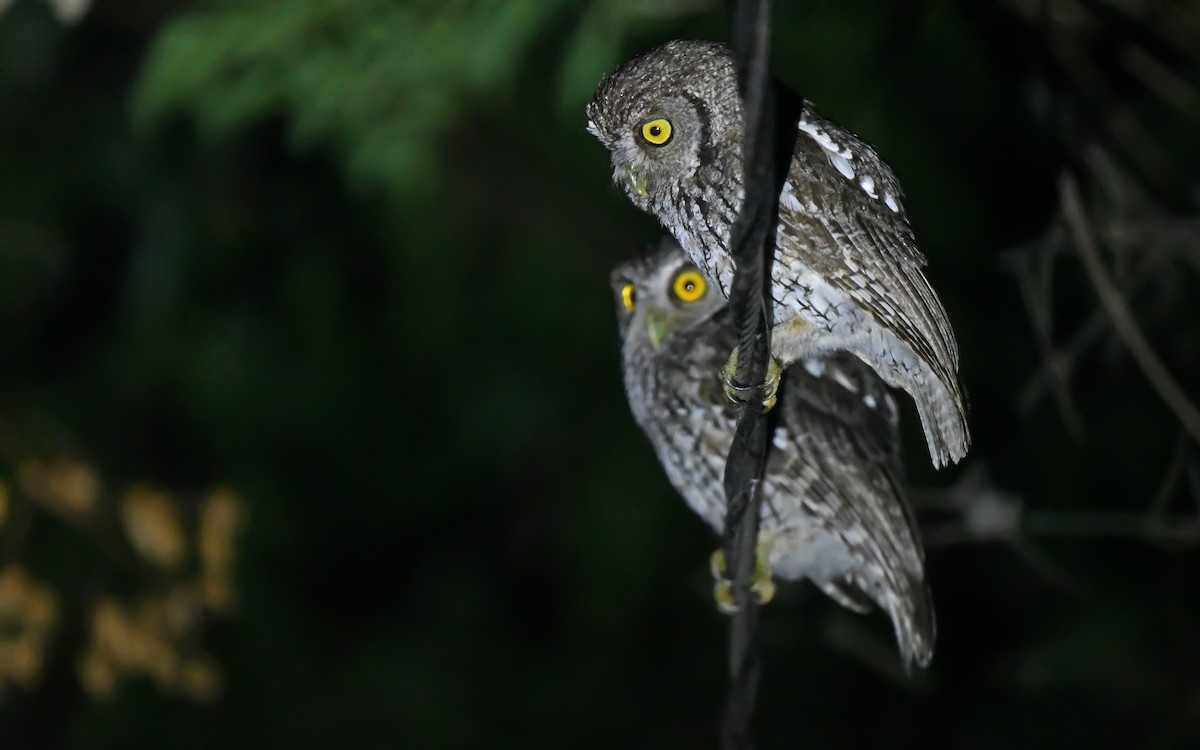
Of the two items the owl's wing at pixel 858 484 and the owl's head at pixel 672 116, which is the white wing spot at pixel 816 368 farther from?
the owl's head at pixel 672 116

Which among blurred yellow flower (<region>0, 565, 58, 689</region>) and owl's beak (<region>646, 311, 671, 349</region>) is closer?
owl's beak (<region>646, 311, 671, 349</region>)

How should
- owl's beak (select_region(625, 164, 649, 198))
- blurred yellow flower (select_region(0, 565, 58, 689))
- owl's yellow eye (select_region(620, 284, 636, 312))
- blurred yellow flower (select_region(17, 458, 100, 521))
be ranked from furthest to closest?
blurred yellow flower (select_region(17, 458, 100, 521)) < blurred yellow flower (select_region(0, 565, 58, 689)) < owl's yellow eye (select_region(620, 284, 636, 312)) < owl's beak (select_region(625, 164, 649, 198))

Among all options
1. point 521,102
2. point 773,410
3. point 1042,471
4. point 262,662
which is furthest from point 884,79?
point 262,662

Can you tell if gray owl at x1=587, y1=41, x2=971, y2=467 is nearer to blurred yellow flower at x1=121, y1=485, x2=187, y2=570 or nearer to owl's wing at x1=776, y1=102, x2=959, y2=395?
owl's wing at x1=776, y1=102, x2=959, y2=395

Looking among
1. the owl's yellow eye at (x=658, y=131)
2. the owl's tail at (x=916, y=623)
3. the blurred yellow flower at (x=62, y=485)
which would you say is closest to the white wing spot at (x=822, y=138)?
the owl's yellow eye at (x=658, y=131)

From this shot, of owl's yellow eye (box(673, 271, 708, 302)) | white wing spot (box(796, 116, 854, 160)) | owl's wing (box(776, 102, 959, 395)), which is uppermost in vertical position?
white wing spot (box(796, 116, 854, 160))

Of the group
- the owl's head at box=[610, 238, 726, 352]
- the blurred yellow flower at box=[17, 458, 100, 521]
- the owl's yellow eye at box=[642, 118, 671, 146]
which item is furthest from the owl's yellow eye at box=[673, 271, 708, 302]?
the blurred yellow flower at box=[17, 458, 100, 521]
